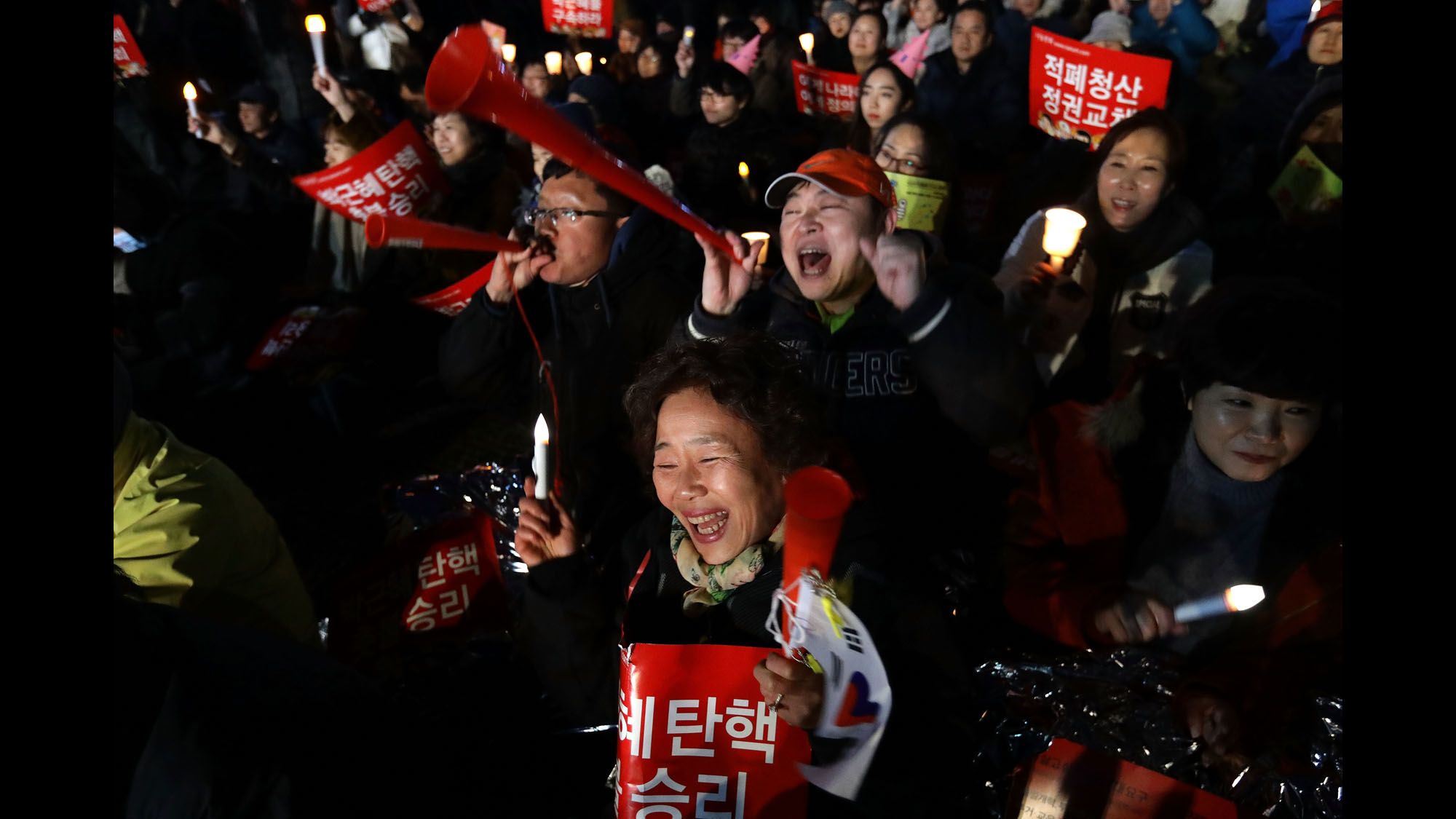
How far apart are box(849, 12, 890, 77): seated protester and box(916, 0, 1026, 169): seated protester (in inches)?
22.6

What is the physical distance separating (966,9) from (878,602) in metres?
4.79

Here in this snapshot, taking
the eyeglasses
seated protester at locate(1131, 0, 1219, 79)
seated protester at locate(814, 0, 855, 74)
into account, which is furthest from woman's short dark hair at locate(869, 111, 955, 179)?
seated protester at locate(814, 0, 855, 74)

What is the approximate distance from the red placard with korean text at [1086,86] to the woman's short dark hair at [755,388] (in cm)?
280

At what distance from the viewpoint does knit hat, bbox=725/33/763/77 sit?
6.52 meters

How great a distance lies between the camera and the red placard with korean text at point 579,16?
23.8 ft

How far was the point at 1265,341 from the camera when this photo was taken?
179 cm

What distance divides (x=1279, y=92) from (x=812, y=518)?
4501 mm

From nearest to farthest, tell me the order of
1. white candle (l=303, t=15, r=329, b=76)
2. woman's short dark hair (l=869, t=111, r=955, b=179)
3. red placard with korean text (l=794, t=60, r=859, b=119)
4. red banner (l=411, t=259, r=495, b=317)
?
red banner (l=411, t=259, r=495, b=317) → woman's short dark hair (l=869, t=111, r=955, b=179) → white candle (l=303, t=15, r=329, b=76) → red placard with korean text (l=794, t=60, r=859, b=119)

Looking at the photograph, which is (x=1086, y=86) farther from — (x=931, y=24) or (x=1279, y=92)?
(x=931, y=24)

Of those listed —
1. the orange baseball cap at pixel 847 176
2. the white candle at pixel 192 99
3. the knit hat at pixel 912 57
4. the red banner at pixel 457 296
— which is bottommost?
the red banner at pixel 457 296

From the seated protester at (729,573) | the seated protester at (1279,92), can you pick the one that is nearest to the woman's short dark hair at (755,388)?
the seated protester at (729,573)

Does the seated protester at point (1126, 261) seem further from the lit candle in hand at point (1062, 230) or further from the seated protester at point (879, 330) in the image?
the seated protester at point (879, 330)

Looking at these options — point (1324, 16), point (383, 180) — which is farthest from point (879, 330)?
point (1324, 16)

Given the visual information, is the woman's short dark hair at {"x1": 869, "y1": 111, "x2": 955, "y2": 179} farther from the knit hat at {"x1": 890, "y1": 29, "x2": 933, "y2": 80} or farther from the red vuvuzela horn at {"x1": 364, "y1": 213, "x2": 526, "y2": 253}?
the knit hat at {"x1": 890, "y1": 29, "x2": 933, "y2": 80}
